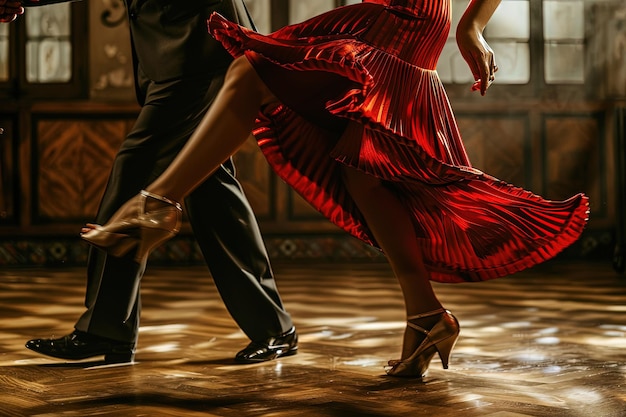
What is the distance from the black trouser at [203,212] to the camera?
1864 millimetres

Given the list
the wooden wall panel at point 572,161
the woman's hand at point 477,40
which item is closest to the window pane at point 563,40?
the wooden wall panel at point 572,161

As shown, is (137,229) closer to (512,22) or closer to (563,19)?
(512,22)

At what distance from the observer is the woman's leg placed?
5.21ft

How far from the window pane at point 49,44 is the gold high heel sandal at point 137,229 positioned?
426 cm

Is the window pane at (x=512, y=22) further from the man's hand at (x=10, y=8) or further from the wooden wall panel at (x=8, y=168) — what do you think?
the man's hand at (x=10, y=8)

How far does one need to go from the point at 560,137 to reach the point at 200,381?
13.9 feet

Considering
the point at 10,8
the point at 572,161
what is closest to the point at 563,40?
the point at 572,161

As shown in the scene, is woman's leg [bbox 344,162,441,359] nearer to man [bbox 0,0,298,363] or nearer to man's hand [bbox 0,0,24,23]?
man [bbox 0,0,298,363]

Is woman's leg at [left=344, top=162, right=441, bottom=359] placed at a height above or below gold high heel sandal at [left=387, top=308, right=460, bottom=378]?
above

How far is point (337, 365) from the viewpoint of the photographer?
1772 mm

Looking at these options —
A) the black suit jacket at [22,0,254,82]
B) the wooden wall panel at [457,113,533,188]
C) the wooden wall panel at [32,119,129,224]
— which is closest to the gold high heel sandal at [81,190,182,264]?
the black suit jacket at [22,0,254,82]

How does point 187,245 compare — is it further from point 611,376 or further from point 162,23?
point 611,376

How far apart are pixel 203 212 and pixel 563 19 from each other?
4103mm

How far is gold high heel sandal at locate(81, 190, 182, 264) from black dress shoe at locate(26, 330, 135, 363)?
533 mm
